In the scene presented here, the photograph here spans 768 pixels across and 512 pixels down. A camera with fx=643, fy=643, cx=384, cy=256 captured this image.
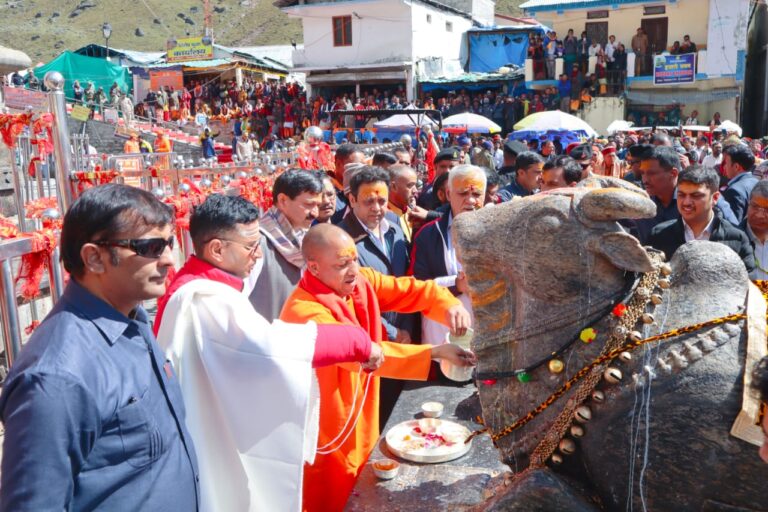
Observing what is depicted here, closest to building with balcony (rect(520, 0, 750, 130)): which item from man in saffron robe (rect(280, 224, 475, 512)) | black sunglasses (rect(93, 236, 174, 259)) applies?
man in saffron robe (rect(280, 224, 475, 512))

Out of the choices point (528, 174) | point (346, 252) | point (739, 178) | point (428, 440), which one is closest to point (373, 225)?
point (346, 252)

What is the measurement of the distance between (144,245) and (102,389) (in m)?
0.39

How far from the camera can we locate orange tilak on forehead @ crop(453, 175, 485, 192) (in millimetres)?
3779

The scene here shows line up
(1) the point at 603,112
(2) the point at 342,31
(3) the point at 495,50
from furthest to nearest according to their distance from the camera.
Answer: (3) the point at 495,50 < (2) the point at 342,31 < (1) the point at 603,112

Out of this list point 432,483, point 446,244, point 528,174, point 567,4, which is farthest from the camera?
point 567,4

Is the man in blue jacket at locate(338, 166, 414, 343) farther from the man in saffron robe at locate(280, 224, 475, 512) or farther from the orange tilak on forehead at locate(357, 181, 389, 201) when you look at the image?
the man in saffron robe at locate(280, 224, 475, 512)

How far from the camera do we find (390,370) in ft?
9.04

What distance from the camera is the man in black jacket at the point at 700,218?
11.4ft

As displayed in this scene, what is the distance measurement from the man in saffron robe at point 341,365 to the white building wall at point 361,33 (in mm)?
26345

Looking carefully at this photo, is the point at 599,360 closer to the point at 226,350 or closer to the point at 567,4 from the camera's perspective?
the point at 226,350

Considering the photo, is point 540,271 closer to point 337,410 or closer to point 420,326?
point 337,410

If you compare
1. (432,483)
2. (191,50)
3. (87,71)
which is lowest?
(432,483)

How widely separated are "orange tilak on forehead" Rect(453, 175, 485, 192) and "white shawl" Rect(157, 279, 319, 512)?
1.78 m

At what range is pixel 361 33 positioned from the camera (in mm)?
28625
